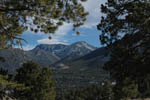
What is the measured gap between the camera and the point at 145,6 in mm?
10969

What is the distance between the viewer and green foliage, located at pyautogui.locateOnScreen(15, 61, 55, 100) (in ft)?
97.5

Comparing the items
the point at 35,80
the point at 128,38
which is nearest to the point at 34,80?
the point at 35,80

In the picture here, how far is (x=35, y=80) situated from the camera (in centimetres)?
3116

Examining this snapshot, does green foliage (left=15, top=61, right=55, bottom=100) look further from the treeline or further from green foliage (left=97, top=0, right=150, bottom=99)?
green foliage (left=97, top=0, right=150, bottom=99)

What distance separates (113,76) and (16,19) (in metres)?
8.38

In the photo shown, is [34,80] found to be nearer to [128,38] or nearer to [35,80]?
[35,80]

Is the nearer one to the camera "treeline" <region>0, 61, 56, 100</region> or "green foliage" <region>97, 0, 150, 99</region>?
"green foliage" <region>97, 0, 150, 99</region>

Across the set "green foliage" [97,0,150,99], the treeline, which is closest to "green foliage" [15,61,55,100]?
the treeline

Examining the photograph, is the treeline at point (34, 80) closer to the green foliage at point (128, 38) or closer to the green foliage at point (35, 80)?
the green foliage at point (35, 80)

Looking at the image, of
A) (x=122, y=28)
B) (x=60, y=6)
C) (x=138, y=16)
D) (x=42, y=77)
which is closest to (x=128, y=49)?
(x=122, y=28)

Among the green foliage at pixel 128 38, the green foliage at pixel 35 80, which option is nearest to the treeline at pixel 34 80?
the green foliage at pixel 35 80

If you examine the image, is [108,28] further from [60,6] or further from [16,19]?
[16,19]

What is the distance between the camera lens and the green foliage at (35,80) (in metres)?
29.7

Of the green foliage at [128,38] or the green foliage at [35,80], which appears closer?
the green foliage at [128,38]
